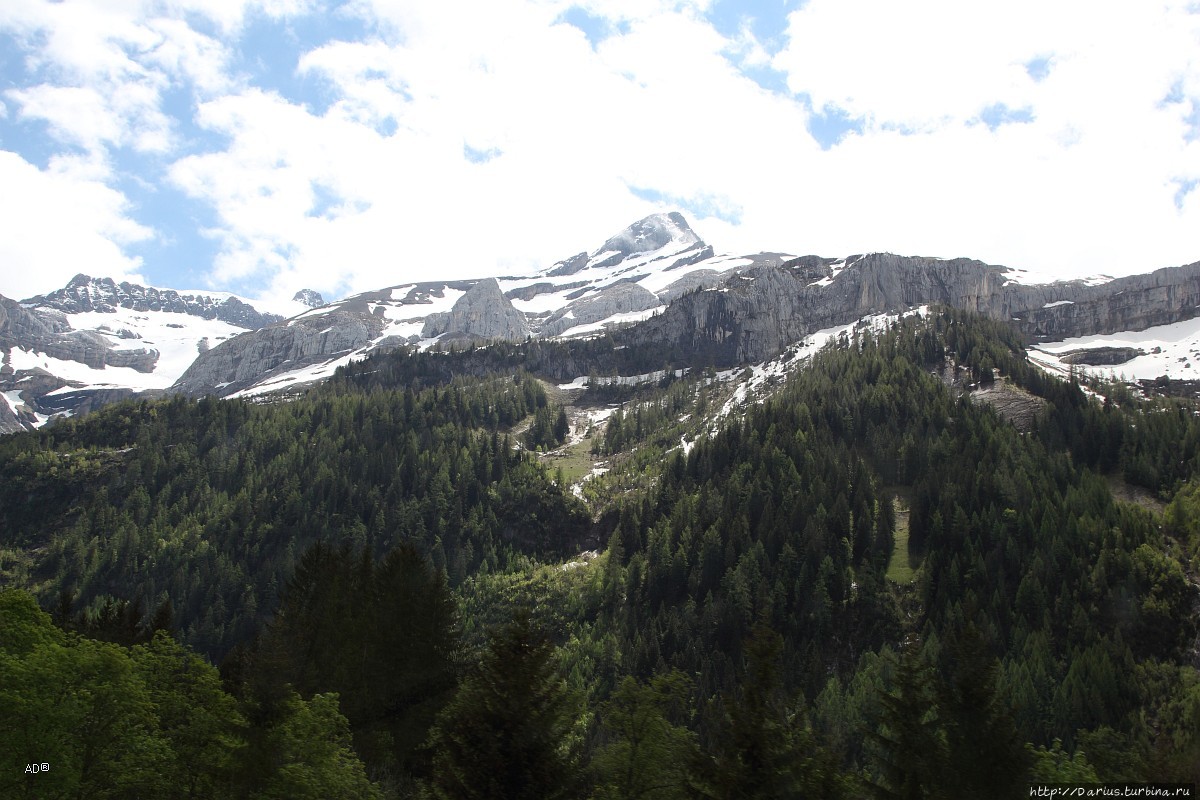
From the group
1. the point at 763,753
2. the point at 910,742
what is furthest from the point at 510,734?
the point at 910,742

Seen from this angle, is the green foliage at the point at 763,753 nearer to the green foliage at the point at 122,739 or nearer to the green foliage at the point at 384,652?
the green foliage at the point at 122,739

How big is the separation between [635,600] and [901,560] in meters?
39.7

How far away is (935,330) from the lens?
647 ft

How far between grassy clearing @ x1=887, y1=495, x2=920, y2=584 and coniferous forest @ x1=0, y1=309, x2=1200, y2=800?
0.45 m

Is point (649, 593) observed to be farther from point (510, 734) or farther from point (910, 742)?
point (510, 734)

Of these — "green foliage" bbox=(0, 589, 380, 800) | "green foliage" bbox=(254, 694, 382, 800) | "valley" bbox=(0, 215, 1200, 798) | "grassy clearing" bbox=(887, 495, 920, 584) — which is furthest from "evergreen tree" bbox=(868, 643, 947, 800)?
"grassy clearing" bbox=(887, 495, 920, 584)

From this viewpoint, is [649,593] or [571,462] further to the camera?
[571,462]

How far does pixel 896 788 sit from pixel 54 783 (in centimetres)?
2843

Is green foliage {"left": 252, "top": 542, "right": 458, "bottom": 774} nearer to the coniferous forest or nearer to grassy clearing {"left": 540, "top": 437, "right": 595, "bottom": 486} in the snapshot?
the coniferous forest

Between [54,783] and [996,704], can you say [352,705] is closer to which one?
[54,783]

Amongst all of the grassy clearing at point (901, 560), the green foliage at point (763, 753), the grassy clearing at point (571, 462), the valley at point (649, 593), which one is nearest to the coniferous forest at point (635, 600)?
the green foliage at point (763, 753)

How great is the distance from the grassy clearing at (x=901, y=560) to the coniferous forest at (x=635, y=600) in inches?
17.6

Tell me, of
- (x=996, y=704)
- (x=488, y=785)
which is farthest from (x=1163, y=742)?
(x=488, y=785)

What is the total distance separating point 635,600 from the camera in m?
117
